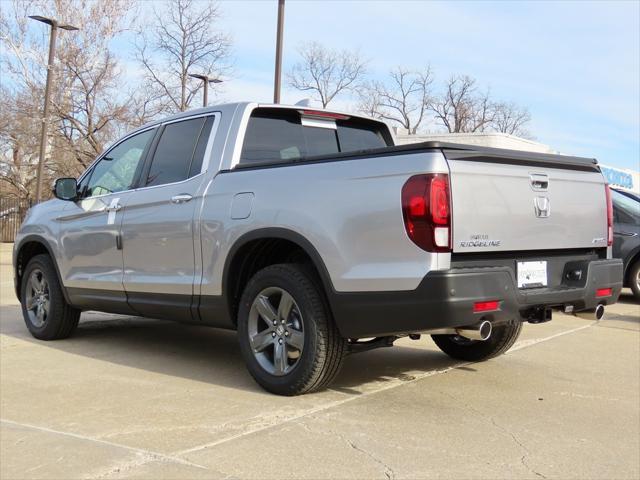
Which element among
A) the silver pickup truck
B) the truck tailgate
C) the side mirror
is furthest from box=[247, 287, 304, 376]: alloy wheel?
the side mirror

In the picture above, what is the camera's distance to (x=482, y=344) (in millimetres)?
5848

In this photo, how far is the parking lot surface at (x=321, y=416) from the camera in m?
3.46

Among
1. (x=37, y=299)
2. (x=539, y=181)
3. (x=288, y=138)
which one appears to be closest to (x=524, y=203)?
(x=539, y=181)

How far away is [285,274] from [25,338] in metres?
3.57

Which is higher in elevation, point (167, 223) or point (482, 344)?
point (167, 223)

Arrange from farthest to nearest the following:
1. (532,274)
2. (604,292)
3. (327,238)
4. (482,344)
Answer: (482,344) < (604,292) < (532,274) < (327,238)

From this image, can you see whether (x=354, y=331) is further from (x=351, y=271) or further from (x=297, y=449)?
(x=297, y=449)

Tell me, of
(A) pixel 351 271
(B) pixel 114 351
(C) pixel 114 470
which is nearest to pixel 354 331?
(A) pixel 351 271

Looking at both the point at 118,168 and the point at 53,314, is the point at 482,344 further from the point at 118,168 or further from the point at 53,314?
the point at 53,314

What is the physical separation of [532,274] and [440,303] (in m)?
0.86

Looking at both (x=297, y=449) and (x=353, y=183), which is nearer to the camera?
(x=297, y=449)

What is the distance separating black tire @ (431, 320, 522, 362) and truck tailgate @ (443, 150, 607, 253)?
1049 mm

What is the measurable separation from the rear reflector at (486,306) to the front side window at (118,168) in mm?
3269

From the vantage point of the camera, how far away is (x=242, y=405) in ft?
14.7
